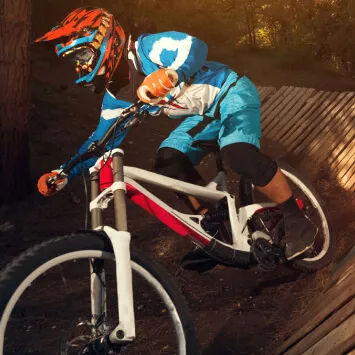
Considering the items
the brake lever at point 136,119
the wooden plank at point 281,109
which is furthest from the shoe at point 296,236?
the wooden plank at point 281,109

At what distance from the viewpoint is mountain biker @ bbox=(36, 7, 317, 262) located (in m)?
2.88

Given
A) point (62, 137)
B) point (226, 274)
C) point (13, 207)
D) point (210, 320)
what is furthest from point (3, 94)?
point (210, 320)

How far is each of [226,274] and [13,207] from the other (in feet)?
8.62

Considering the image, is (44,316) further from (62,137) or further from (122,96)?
(62,137)

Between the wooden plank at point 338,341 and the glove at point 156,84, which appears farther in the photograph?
the glove at point 156,84

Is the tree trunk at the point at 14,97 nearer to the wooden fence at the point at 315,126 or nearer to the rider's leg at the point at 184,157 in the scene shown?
the rider's leg at the point at 184,157

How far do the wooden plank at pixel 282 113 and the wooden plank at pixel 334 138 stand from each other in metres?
0.99

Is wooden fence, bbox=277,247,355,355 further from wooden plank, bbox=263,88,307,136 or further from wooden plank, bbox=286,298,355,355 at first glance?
wooden plank, bbox=263,88,307,136

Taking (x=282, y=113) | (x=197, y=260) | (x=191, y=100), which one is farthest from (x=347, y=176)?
(x=191, y=100)

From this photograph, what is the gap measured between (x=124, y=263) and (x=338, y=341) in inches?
38.3

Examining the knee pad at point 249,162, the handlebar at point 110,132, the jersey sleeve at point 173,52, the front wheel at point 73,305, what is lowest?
the front wheel at point 73,305

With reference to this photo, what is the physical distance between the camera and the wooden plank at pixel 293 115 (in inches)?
283

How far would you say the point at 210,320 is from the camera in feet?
11.8

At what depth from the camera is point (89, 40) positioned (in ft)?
9.25
